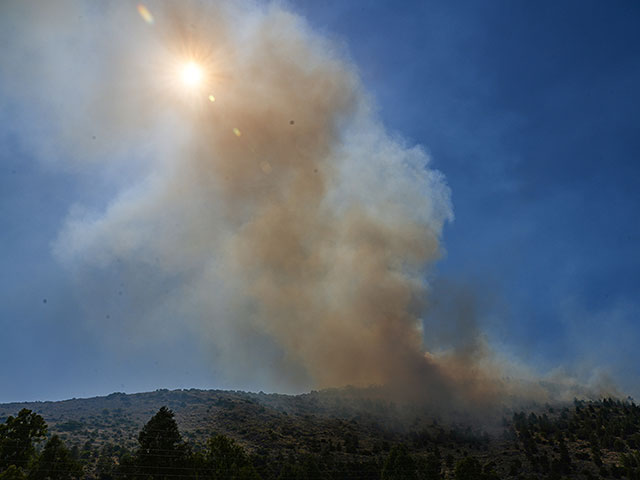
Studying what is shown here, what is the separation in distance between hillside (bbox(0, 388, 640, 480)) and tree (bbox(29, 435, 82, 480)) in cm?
1290

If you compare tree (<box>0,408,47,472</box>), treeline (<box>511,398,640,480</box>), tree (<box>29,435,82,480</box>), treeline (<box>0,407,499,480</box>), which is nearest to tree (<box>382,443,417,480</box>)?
treeline (<box>0,407,499,480</box>)

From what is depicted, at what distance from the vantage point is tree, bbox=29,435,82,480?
1531 inches

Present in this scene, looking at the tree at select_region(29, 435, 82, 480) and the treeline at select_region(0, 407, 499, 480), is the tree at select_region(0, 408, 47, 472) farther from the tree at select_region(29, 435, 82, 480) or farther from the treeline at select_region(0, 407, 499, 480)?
the tree at select_region(29, 435, 82, 480)

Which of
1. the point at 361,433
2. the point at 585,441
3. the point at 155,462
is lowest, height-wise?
the point at 155,462

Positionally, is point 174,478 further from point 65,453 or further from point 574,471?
point 574,471

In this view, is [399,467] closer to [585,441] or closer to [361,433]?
[361,433]

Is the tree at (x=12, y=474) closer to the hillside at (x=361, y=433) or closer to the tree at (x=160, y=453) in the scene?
the tree at (x=160, y=453)

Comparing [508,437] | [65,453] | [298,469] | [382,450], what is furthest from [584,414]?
[65,453]

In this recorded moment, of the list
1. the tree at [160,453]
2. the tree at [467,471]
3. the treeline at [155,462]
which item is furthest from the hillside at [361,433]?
the tree at [160,453]

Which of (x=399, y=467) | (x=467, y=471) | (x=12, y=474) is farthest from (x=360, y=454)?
(x=12, y=474)

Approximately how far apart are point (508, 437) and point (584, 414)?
20197 millimetres

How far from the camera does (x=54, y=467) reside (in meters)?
39.5

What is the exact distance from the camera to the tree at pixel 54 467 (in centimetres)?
3888

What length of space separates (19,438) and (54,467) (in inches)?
184
